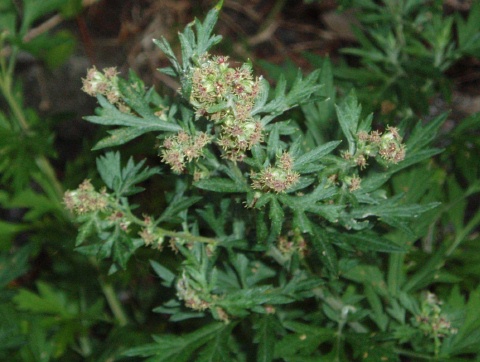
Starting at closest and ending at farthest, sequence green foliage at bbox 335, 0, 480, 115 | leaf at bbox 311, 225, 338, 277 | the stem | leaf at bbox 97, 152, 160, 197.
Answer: leaf at bbox 311, 225, 338, 277 → leaf at bbox 97, 152, 160, 197 → green foliage at bbox 335, 0, 480, 115 → the stem

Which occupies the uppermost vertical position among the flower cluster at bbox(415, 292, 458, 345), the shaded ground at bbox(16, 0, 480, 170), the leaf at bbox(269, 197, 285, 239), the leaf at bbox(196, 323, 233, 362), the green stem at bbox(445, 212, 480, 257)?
the shaded ground at bbox(16, 0, 480, 170)

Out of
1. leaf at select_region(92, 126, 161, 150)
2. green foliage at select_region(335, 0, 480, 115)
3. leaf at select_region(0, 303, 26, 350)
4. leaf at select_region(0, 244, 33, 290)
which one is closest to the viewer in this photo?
leaf at select_region(92, 126, 161, 150)

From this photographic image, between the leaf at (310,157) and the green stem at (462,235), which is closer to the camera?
the leaf at (310,157)

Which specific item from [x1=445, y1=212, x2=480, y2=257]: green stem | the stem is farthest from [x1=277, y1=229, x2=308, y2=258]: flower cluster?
the stem

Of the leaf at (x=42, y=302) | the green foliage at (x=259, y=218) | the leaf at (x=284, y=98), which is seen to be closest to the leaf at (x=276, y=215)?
the green foliage at (x=259, y=218)

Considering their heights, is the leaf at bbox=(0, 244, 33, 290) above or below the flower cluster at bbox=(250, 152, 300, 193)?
below

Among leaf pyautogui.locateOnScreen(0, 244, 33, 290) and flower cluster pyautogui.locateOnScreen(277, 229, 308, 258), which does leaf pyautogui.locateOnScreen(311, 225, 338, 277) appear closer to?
flower cluster pyautogui.locateOnScreen(277, 229, 308, 258)

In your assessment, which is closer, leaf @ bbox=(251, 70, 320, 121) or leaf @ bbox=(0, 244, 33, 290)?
leaf @ bbox=(251, 70, 320, 121)

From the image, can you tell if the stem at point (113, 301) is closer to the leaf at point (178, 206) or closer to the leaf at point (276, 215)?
the leaf at point (178, 206)
